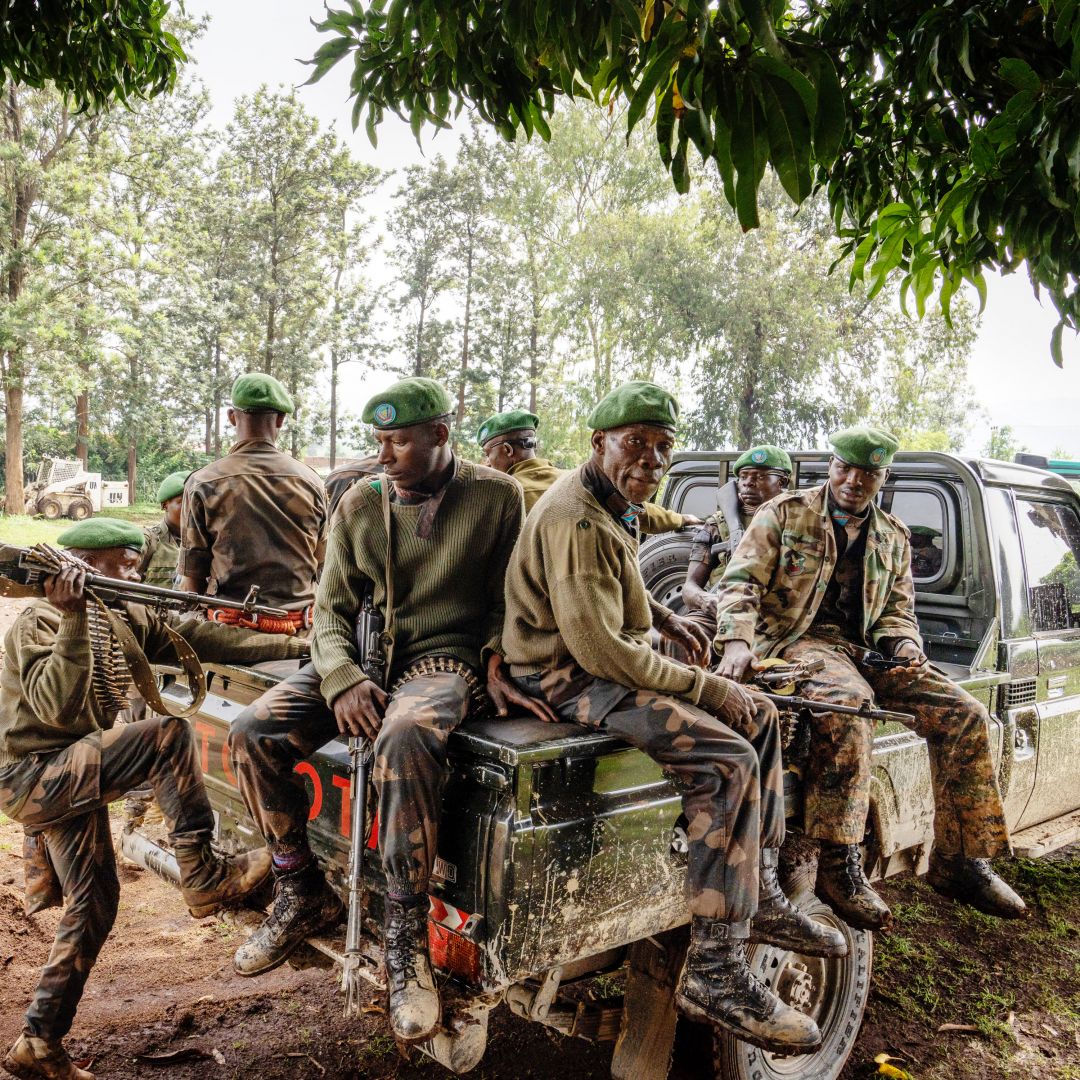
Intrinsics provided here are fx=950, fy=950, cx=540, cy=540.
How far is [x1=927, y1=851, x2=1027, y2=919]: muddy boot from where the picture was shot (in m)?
3.95

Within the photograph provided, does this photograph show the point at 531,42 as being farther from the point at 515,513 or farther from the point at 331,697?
the point at 331,697

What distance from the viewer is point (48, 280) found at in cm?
2127

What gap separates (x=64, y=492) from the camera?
24438 millimetres

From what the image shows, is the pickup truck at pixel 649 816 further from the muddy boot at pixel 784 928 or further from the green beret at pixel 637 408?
the green beret at pixel 637 408

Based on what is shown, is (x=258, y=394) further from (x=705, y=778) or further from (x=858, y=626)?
(x=858, y=626)

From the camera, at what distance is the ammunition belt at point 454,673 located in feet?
9.71

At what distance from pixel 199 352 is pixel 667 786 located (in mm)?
30388

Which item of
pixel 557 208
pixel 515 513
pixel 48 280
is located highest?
pixel 557 208

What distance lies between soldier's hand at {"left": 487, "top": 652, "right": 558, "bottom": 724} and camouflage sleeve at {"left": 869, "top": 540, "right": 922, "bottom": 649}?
1.95 m

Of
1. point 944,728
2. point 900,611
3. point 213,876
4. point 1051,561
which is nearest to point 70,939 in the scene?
point 213,876

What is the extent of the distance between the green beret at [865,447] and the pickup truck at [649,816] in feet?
2.47

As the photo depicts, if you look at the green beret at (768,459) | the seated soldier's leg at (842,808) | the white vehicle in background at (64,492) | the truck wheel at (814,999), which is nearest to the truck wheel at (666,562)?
the green beret at (768,459)

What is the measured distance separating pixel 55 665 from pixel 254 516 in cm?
129

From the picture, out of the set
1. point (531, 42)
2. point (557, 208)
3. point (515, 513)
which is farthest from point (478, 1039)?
point (557, 208)
